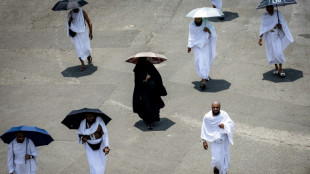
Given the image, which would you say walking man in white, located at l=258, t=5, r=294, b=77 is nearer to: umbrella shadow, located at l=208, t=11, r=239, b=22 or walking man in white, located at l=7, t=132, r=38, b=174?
umbrella shadow, located at l=208, t=11, r=239, b=22

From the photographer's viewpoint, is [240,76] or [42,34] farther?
[42,34]

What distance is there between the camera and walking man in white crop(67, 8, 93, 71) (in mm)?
14500

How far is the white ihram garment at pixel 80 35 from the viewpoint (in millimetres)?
14508

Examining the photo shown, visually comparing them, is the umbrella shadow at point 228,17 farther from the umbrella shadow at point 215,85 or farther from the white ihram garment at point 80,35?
the white ihram garment at point 80,35

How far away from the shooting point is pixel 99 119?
28.5ft

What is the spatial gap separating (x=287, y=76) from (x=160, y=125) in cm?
420

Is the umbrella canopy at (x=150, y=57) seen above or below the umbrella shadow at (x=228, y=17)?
above

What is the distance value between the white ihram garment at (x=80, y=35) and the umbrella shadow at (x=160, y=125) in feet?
12.9

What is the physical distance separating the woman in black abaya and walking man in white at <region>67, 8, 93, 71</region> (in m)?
3.92

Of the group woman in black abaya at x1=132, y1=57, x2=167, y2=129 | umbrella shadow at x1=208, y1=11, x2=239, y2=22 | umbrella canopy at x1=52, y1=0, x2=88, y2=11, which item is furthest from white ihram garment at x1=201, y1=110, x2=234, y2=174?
umbrella shadow at x1=208, y1=11, x2=239, y2=22

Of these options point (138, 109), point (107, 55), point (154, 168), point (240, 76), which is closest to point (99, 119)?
point (154, 168)

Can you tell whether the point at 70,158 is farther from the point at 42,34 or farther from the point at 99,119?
the point at 42,34

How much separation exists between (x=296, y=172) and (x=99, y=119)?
3.71 meters

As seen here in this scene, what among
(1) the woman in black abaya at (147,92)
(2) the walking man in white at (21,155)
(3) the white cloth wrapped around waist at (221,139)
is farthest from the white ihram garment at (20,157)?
(1) the woman in black abaya at (147,92)
